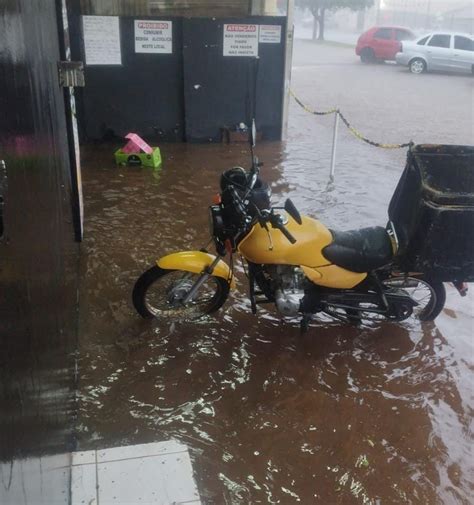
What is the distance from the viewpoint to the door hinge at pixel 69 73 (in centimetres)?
407

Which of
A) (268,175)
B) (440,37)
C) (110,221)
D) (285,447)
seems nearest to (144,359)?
(285,447)

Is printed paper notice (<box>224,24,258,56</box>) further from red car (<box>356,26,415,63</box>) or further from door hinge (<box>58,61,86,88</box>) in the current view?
red car (<box>356,26,415,63</box>)

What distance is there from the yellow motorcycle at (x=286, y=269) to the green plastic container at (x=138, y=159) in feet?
14.1

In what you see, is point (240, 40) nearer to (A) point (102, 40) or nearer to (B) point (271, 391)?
(A) point (102, 40)

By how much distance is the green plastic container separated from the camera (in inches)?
324

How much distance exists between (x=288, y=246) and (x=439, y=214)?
1007mm

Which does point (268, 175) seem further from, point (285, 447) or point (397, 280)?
point (285, 447)

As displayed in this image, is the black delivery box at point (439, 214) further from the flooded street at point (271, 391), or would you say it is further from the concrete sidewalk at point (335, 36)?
the concrete sidewalk at point (335, 36)

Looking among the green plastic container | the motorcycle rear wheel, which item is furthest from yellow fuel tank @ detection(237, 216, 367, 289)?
the green plastic container

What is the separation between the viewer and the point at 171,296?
13.6ft

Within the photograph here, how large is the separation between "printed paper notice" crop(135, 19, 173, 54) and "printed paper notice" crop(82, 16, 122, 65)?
339 mm

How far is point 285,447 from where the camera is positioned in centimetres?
313

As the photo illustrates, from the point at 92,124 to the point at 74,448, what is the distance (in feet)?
24.1

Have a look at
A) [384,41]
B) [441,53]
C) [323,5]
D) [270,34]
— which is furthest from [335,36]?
[270,34]
